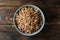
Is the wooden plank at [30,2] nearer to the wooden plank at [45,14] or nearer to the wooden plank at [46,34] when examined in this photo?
the wooden plank at [45,14]

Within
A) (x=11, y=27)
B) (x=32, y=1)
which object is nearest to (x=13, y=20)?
(x=11, y=27)

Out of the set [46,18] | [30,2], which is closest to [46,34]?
[46,18]

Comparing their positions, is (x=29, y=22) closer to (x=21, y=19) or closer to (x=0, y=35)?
(x=21, y=19)

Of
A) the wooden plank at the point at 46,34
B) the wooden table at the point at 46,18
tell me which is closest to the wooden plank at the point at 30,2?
the wooden table at the point at 46,18

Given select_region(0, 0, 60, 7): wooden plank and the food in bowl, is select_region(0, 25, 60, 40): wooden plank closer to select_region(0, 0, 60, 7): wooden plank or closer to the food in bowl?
the food in bowl

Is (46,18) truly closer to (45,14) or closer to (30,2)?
(45,14)

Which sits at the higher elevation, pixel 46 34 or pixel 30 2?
pixel 30 2
